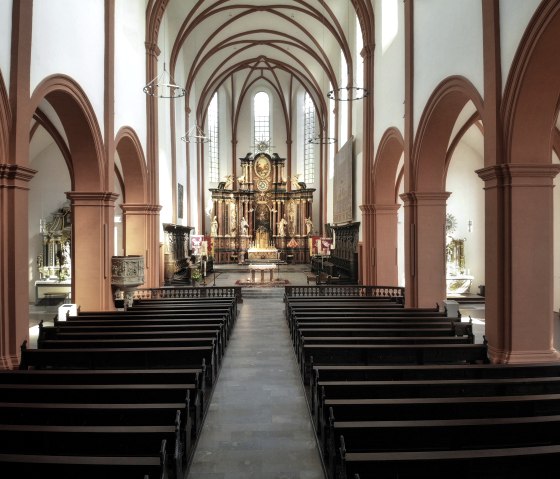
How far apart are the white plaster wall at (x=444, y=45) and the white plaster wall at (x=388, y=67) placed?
1.40 metres

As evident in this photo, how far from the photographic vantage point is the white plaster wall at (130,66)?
1344 centimetres

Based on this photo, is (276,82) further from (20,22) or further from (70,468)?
(70,468)

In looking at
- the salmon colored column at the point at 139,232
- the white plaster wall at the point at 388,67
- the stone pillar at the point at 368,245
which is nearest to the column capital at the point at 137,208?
the salmon colored column at the point at 139,232

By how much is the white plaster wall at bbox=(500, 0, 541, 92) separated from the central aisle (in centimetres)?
591

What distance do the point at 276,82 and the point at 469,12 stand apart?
1010 inches

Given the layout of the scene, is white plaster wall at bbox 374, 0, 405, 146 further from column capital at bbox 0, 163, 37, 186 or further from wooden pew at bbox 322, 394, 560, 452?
wooden pew at bbox 322, 394, 560, 452

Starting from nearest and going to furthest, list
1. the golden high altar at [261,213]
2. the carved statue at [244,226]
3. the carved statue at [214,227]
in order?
the carved statue at [214,227]
the golden high altar at [261,213]
the carved statue at [244,226]

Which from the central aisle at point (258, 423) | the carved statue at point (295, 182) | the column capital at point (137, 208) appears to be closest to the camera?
the central aisle at point (258, 423)

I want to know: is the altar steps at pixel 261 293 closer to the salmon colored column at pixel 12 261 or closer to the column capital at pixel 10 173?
the salmon colored column at pixel 12 261

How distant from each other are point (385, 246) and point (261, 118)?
21.4 m

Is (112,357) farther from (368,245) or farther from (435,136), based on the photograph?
(368,245)

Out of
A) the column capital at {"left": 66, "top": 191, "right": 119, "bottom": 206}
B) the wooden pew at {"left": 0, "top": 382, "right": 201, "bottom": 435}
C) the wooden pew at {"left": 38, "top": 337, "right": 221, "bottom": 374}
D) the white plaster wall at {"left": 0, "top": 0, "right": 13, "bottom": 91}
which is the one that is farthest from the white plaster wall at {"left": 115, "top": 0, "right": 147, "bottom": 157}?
the wooden pew at {"left": 0, "top": 382, "right": 201, "bottom": 435}

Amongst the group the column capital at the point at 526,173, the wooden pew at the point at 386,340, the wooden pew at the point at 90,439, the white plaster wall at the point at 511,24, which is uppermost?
the white plaster wall at the point at 511,24

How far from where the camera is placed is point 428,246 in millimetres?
11773
